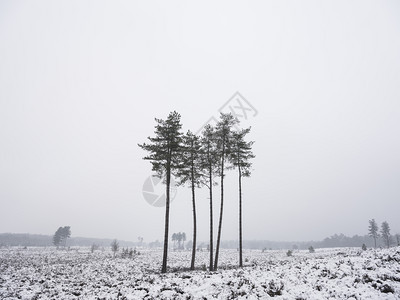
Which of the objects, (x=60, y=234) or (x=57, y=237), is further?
(x=60, y=234)

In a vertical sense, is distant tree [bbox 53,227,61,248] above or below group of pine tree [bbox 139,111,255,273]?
below

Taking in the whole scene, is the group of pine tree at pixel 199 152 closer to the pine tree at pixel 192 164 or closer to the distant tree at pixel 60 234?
the pine tree at pixel 192 164

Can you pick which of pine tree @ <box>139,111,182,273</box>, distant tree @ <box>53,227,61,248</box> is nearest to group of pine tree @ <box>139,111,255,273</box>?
pine tree @ <box>139,111,182,273</box>

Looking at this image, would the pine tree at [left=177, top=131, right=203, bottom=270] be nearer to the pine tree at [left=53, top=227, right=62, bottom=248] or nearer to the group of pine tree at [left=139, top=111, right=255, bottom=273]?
the group of pine tree at [left=139, top=111, right=255, bottom=273]

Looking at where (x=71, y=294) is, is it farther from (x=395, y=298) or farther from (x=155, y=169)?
(x=395, y=298)

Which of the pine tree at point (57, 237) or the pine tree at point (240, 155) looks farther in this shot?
the pine tree at point (57, 237)

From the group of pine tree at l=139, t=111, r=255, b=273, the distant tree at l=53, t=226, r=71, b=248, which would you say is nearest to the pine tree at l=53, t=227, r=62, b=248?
the distant tree at l=53, t=226, r=71, b=248

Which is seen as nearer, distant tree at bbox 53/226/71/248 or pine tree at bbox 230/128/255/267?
pine tree at bbox 230/128/255/267

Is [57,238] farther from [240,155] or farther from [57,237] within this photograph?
[240,155]

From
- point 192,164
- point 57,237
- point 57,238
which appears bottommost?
point 57,238

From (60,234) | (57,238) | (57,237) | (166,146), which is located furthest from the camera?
(60,234)

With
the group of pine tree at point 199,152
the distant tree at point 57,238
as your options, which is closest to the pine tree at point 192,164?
the group of pine tree at point 199,152

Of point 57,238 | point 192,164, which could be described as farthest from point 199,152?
point 57,238

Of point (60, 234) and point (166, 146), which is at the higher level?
point (166, 146)
